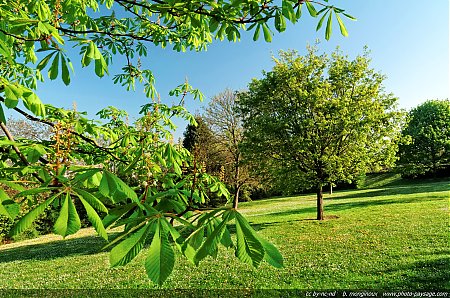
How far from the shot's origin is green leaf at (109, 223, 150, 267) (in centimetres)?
127

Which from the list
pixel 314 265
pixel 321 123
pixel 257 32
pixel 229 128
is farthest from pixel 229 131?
pixel 257 32

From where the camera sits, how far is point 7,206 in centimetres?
173

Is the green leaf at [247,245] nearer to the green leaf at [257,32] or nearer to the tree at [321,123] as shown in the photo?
the green leaf at [257,32]

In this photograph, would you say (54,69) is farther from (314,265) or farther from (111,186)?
(314,265)

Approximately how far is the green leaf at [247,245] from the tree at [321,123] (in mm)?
14036

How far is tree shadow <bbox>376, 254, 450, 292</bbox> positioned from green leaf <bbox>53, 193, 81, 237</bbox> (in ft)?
22.9

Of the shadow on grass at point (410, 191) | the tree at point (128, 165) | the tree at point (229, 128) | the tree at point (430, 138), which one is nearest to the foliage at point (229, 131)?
the tree at point (229, 128)

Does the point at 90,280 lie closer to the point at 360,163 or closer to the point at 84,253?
the point at 84,253

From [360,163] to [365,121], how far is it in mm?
2009

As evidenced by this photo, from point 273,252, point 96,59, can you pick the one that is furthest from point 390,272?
point 96,59

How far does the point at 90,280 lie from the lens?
29.3 ft

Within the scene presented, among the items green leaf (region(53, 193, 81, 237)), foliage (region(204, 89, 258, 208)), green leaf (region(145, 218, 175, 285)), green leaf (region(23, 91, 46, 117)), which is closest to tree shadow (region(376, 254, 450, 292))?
green leaf (region(145, 218, 175, 285))

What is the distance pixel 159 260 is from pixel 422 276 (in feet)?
25.6

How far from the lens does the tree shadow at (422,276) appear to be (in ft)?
20.9
